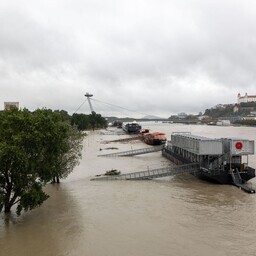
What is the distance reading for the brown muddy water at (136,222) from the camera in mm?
21906

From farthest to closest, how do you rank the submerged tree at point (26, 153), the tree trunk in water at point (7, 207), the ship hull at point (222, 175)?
the ship hull at point (222, 175)
the tree trunk in water at point (7, 207)
the submerged tree at point (26, 153)

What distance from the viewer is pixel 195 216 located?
2850 cm

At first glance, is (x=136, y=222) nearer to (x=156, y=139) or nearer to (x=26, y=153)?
(x=26, y=153)

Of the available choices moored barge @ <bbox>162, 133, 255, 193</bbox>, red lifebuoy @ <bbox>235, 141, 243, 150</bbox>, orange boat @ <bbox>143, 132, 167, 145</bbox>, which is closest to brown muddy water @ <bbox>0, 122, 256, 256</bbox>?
moored barge @ <bbox>162, 133, 255, 193</bbox>

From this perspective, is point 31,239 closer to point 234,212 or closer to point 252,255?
point 252,255

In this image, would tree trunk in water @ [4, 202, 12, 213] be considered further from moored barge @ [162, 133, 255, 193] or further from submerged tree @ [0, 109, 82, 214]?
moored barge @ [162, 133, 255, 193]

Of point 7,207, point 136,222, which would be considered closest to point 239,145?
point 136,222

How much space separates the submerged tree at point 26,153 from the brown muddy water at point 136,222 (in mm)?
2307

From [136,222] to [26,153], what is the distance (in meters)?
9.53

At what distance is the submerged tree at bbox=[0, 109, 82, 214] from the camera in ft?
82.6

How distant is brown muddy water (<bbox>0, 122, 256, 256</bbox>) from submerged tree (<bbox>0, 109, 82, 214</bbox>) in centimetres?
231

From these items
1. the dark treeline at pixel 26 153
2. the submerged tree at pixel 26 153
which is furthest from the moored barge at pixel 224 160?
the submerged tree at pixel 26 153

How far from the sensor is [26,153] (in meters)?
26.3

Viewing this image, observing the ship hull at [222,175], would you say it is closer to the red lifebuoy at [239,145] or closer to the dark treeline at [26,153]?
the red lifebuoy at [239,145]
